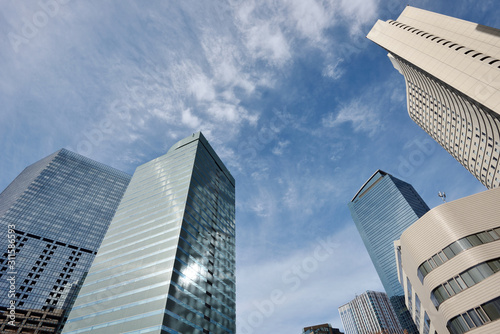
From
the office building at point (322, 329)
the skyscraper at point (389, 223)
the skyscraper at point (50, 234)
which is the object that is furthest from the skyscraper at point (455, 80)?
the skyscraper at point (50, 234)

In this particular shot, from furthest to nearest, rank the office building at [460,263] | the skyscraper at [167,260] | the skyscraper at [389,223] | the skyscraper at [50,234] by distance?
1. the skyscraper at [389,223]
2. the skyscraper at [50,234]
3. the skyscraper at [167,260]
4. the office building at [460,263]

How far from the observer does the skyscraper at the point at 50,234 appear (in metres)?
102

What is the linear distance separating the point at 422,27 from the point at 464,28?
61.2 feet

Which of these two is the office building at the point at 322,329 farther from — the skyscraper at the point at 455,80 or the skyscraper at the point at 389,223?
the skyscraper at the point at 455,80

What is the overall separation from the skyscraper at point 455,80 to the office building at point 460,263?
93.8 feet

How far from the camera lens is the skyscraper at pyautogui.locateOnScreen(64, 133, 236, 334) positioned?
45.5 metres

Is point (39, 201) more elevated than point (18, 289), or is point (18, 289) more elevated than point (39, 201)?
point (39, 201)

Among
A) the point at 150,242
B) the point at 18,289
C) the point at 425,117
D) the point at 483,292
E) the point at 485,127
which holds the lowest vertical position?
the point at 483,292

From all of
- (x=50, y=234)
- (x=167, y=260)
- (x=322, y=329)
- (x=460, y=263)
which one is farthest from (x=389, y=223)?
(x=50, y=234)

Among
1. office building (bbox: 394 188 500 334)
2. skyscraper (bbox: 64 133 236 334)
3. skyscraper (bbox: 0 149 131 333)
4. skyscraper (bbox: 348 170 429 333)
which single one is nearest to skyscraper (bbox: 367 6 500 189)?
office building (bbox: 394 188 500 334)

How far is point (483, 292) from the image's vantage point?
25.7 meters

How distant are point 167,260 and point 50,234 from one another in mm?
115682

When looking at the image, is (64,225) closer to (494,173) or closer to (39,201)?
(39,201)

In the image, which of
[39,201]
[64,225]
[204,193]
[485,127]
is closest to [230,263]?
[204,193]
